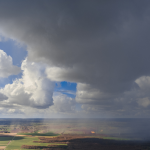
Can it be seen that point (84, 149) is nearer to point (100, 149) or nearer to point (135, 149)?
point (100, 149)

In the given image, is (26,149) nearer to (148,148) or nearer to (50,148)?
(50,148)

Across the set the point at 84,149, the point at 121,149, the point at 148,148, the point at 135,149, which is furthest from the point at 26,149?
the point at 148,148

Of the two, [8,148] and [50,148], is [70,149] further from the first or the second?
[8,148]

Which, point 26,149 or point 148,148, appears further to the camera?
point 148,148

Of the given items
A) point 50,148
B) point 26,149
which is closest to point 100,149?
point 50,148

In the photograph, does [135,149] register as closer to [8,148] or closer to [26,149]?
[26,149]

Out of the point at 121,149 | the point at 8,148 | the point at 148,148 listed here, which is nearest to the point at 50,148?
the point at 8,148

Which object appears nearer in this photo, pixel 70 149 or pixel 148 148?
pixel 70 149
